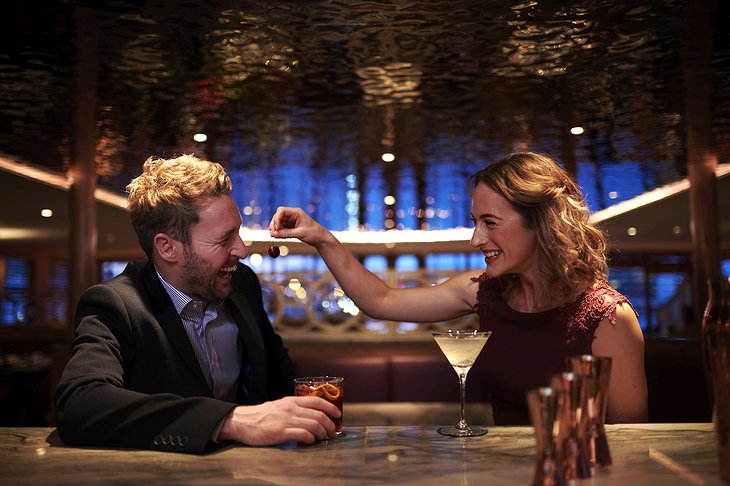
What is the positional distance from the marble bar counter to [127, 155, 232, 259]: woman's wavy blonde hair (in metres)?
0.74

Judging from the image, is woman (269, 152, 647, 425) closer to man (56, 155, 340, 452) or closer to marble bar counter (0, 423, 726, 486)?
man (56, 155, 340, 452)

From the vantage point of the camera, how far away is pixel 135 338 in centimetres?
191

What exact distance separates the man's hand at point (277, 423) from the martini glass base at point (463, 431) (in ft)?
1.05

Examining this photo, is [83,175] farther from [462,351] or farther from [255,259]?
[255,259]

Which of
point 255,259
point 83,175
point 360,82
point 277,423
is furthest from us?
point 255,259

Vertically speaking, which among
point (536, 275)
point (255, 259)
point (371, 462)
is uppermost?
point (255, 259)

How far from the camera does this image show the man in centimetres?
149

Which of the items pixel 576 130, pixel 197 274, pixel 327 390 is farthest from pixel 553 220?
pixel 576 130

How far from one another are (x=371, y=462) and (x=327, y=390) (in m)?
0.25

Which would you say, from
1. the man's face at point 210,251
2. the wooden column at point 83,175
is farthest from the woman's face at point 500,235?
the wooden column at point 83,175

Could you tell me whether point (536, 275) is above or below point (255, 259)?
below

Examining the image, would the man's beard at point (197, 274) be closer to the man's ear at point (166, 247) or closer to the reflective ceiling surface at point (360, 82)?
the man's ear at point (166, 247)

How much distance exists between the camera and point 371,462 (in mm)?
1383

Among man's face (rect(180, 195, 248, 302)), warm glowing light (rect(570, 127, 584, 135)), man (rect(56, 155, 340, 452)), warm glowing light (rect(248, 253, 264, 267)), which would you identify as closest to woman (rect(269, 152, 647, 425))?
man's face (rect(180, 195, 248, 302))
